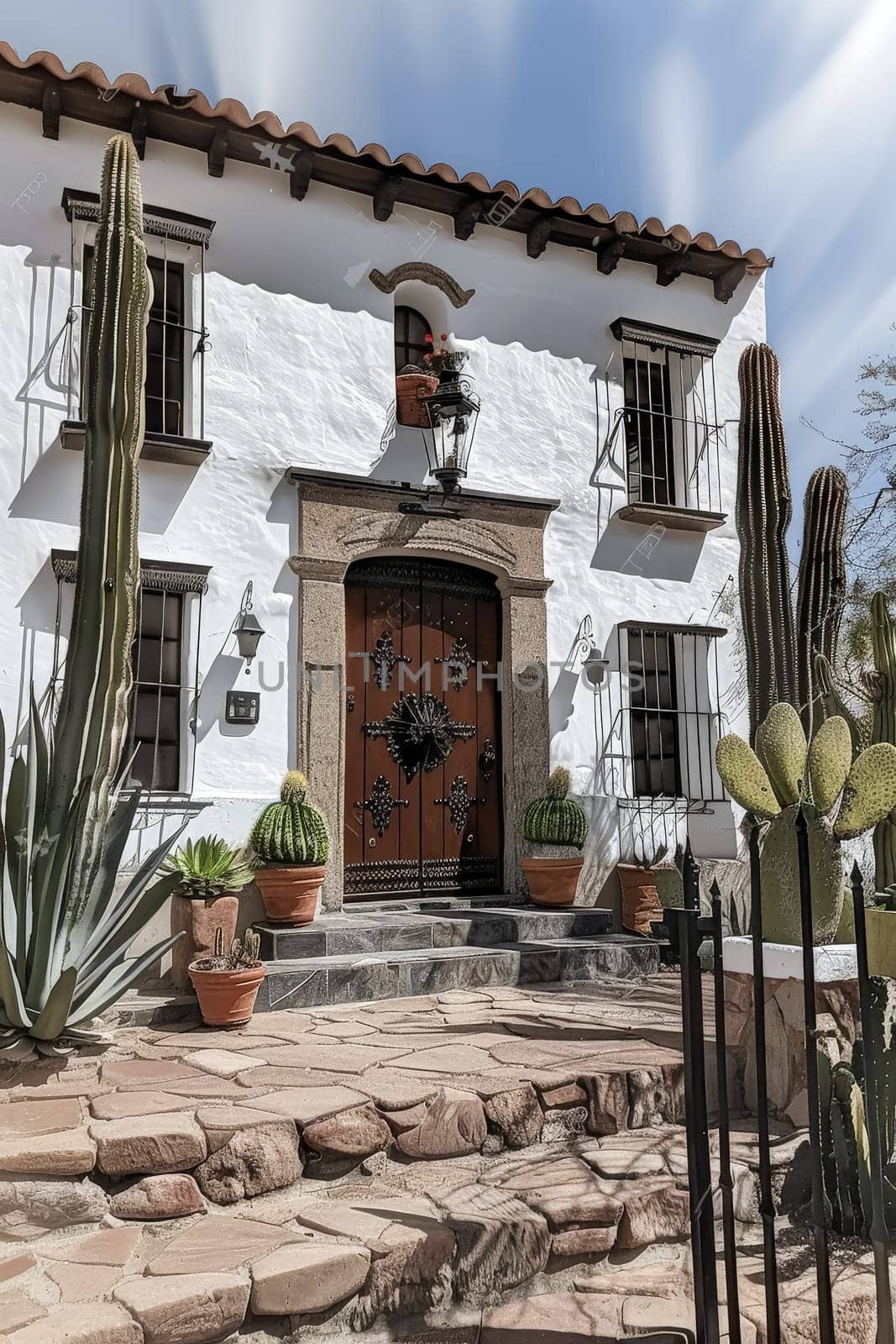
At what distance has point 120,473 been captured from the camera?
4.48 m

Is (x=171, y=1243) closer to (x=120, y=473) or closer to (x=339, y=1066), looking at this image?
(x=339, y=1066)

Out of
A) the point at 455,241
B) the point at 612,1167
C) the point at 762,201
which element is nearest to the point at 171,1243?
the point at 612,1167

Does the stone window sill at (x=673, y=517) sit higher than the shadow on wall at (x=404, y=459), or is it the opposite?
the shadow on wall at (x=404, y=459)

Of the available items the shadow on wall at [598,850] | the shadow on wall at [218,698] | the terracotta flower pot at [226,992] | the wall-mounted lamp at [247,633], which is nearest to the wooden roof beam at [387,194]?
the wall-mounted lamp at [247,633]

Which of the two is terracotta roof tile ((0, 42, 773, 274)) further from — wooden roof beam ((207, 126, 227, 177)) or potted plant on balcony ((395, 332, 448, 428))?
potted plant on balcony ((395, 332, 448, 428))

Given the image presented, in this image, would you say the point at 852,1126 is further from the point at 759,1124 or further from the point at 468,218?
the point at 468,218

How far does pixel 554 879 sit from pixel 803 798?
3.79m

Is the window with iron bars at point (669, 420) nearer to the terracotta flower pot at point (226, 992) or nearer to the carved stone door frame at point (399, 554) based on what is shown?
the carved stone door frame at point (399, 554)

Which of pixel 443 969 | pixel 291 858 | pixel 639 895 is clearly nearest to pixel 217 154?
pixel 291 858

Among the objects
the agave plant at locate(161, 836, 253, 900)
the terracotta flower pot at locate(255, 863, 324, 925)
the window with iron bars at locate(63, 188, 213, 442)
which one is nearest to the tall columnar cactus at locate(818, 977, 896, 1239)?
the agave plant at locate(161, 836, 253, 900)

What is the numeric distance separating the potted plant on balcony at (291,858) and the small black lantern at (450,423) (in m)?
2.81

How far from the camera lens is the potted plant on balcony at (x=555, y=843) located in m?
7.24

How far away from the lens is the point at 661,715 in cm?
848

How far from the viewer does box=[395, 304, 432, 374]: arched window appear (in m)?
8.05
